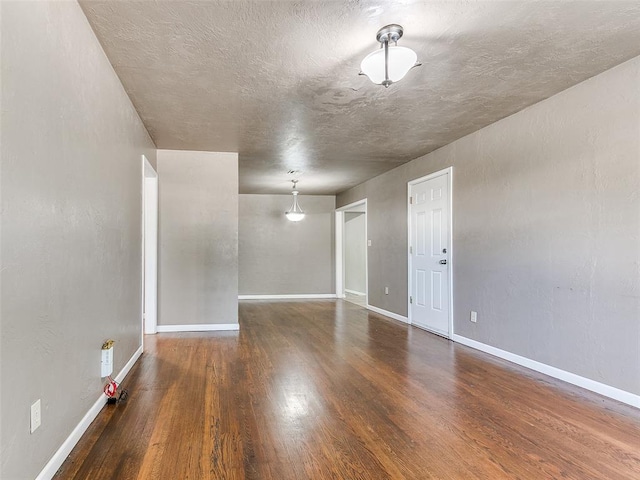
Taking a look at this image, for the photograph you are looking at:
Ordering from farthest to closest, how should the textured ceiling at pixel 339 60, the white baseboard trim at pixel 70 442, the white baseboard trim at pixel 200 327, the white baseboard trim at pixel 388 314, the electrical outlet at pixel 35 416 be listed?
the white baseboard trim at pixel 388 314, the white baseboard trim at pixel 200 327, the textured ceiling at pixel 339 60, the white baseboard trim at pixel 70 442, the electrical outlet at pixel 35 416

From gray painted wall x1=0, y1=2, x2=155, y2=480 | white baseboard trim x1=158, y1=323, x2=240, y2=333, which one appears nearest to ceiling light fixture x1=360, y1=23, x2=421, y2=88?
gray painted wall x1=0, y1=2, x2=155, y2=480

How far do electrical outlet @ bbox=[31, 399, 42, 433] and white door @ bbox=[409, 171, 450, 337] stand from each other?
4091 millimetres

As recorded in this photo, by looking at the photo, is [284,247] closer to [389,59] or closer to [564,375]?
[564,375]

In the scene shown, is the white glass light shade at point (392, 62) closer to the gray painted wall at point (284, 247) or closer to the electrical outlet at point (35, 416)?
the electrical outlet at point (35, 416)

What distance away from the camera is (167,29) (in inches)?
88.3

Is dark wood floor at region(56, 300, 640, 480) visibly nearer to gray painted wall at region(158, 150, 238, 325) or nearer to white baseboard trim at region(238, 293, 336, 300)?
gray painted wall at region(158, 150, 238, 325)

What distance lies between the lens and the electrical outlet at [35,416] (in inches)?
62.7

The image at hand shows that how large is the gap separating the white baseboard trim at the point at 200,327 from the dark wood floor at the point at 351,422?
1.03 metres

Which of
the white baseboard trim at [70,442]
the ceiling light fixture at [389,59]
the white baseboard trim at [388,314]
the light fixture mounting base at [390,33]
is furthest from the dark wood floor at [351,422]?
the light fixture mounting base at [390,33]

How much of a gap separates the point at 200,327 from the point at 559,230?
4.22 m

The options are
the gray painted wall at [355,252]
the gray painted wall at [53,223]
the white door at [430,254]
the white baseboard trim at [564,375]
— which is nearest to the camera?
the gray painted wall at [53,223]

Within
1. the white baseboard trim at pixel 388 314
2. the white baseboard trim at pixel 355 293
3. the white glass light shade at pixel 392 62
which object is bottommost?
the white baseboard trim at pixel 355 293

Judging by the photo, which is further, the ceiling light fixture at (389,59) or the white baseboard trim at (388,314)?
the white baseboard trim at (388,314)

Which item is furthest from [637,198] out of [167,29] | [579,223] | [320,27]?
[167,29]
